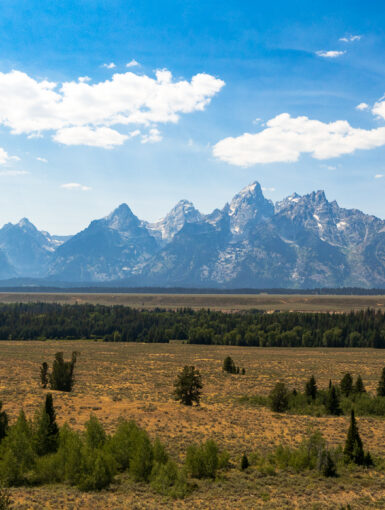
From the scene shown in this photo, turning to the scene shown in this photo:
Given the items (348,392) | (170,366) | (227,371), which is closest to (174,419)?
(348,392)

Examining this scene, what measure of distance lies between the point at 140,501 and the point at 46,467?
7.65 meters

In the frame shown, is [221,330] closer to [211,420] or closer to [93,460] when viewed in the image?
[211,420]

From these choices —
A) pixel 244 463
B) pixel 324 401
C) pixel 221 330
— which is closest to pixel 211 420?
pixel 244 463

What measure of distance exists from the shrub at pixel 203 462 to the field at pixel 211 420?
3.26 ft

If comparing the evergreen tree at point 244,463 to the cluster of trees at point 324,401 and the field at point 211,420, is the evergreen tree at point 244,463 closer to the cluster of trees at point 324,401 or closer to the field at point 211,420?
the field at point 211,420

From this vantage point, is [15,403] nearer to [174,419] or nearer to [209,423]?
[174,419]

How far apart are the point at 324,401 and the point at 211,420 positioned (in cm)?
1688

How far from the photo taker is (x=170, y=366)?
9194 cm

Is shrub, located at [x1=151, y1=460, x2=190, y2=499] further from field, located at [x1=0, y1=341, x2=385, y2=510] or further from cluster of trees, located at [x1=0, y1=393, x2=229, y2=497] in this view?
field, located at [x1=0, y1=341, x2=385, y2=510]

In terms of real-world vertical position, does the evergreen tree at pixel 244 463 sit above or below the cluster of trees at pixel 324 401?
above

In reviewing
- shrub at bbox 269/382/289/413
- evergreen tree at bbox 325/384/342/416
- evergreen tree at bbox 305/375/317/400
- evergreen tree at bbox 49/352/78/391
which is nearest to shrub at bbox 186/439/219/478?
shrub at bbox 269/382/289/413

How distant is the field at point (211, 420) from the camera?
28.3 metres

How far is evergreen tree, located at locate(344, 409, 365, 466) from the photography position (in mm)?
34750

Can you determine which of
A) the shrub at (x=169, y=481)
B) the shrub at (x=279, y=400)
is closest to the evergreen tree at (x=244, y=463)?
the shrub at (x=169, y=481)
